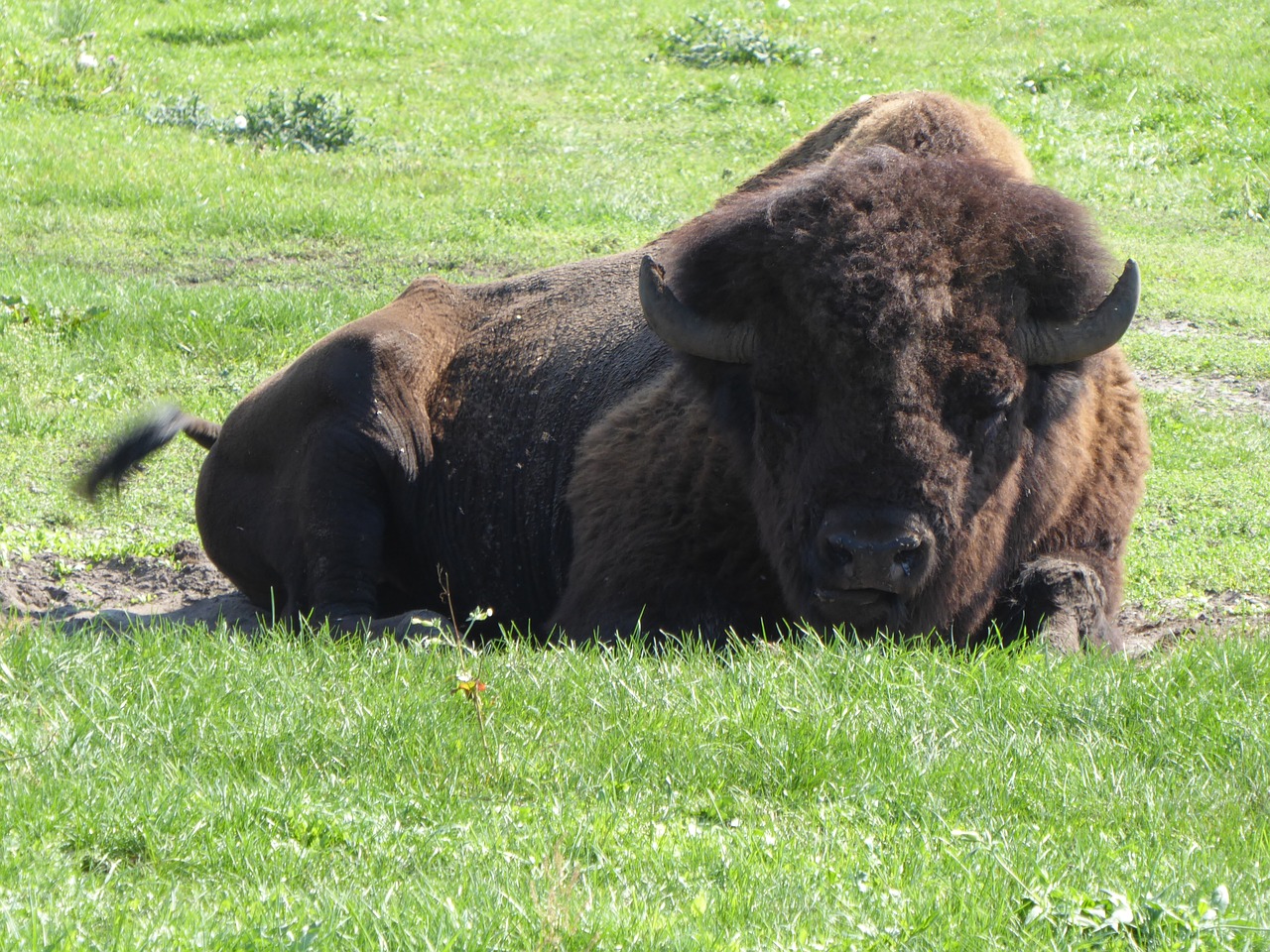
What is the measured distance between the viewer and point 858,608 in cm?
464

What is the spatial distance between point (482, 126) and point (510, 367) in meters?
12.4

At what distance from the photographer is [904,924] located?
2738mm

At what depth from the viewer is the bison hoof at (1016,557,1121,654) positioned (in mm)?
5207

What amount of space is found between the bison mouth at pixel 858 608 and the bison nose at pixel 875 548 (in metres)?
0.10

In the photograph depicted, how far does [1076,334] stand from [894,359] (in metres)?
0.75

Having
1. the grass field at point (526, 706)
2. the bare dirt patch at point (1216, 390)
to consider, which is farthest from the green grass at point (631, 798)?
the bare dirt patch at point (1216, 390)

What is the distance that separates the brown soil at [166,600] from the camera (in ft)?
19.9

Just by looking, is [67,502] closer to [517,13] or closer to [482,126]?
[482,126]

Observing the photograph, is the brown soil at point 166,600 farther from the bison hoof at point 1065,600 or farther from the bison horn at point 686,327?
the bison horn at point 686,327

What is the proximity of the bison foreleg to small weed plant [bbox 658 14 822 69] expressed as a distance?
17577mm

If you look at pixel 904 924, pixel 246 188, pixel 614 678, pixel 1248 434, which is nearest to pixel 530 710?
pixel 614 678

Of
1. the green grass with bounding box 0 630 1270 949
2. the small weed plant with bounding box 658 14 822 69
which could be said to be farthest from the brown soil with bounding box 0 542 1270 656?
the small weed plant with bounding box 658 14 822 69

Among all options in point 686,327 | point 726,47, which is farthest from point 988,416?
point 726,47

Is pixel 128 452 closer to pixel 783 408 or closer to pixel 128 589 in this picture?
pixel 128 589
